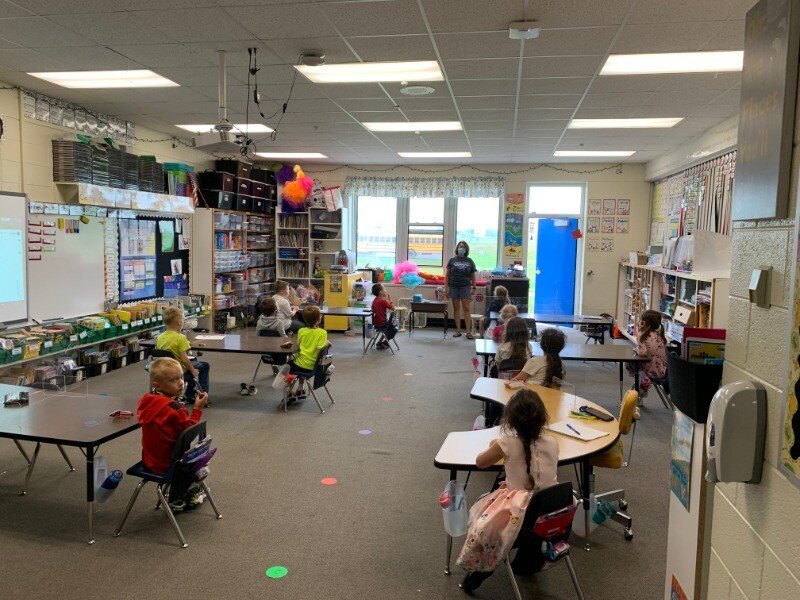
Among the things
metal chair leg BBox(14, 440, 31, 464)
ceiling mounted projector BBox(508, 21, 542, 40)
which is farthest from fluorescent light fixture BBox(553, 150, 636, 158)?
metal chair leg BBox(14, 440, 31, 464)

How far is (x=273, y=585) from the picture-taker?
110 inches

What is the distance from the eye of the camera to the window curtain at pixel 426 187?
10.9 m

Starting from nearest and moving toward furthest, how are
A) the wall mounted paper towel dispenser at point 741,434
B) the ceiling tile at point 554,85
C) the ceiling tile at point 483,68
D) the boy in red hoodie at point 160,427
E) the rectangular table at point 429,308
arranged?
the wall mounted paper towel dispenser at point 741,434
the boy in red hoodie at point 160,427
the ceiling tile at point 483,68
the ceiling tile at point 554,85
the rectangular table at point 429,308

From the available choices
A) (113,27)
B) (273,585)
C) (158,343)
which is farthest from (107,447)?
(113,27)

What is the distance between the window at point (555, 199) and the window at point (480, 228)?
2.44 feet

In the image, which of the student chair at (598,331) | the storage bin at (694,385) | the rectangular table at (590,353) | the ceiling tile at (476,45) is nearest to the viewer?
the storage bin at (694,385)

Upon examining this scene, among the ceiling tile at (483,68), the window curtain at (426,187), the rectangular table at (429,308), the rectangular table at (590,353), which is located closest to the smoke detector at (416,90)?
the ceiling tile at (483,68)

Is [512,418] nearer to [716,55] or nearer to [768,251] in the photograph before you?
[768,251]

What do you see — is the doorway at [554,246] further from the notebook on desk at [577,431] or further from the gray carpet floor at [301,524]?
the notebook on desk at [577,431]

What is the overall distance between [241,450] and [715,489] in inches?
144

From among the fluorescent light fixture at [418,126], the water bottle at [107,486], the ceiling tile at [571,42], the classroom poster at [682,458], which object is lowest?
the water bottle at [107,486]

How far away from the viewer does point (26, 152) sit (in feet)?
19.8

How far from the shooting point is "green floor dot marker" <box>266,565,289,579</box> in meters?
2.86

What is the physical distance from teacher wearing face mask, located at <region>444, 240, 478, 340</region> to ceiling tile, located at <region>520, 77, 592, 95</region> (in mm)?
4514
